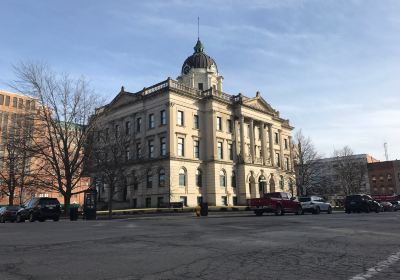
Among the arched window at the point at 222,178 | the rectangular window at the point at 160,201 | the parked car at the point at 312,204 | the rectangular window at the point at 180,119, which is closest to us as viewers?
the parked car at the point at 312,204

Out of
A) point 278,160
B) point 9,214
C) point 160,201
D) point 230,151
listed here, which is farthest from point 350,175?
point 9,214

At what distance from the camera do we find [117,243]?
10969 mm

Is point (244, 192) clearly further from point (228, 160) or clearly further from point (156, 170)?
point (156, 170)

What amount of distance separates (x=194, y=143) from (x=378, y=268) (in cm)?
5294

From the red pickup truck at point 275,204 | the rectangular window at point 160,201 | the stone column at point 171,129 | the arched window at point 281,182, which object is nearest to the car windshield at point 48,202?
the red pickup truck at point 275,204

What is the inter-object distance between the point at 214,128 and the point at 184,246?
50.6m

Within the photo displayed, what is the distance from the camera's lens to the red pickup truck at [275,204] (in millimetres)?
30700

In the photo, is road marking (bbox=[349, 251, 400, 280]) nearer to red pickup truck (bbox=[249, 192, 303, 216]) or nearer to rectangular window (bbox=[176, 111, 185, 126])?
red pickup truck (bbox=[249, 192, 303, 216])

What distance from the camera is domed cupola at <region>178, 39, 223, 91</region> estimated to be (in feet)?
229

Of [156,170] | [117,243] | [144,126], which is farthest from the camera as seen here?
[144,126]

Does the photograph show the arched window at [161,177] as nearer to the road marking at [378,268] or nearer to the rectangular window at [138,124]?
the rectangular window at [138,124]

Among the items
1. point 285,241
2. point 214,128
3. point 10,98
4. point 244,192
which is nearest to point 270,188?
point 244,192

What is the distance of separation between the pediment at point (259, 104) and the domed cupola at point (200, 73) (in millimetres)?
6928

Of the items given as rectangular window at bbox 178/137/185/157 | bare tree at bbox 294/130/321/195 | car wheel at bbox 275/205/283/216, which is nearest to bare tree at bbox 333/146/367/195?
bare tree at bbox 294/130/321/195
